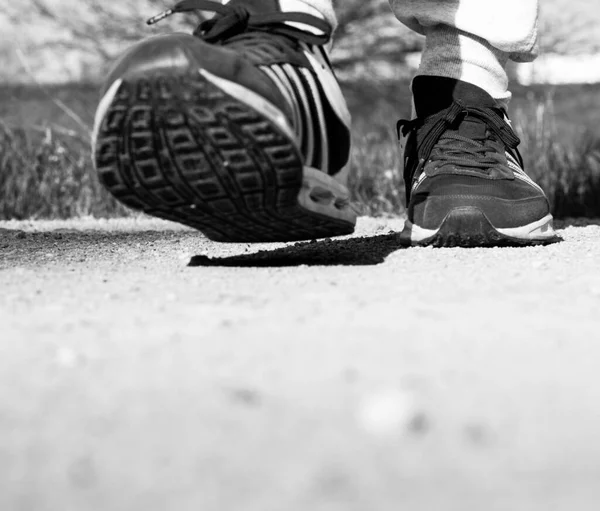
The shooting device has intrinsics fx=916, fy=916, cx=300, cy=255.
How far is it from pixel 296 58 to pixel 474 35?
66 centimetres

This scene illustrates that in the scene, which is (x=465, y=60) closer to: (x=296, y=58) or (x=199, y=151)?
(x=296, y=58)

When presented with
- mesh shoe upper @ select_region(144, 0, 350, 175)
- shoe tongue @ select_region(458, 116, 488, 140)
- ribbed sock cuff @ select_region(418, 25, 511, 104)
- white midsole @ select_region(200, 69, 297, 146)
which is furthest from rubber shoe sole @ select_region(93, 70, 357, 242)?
ribbed sock cuff @ select_region(418, 25, 511, 104)

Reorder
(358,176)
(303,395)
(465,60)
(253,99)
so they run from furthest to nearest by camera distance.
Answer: (358,176) < (465,60) < (253,99) < (303,395)

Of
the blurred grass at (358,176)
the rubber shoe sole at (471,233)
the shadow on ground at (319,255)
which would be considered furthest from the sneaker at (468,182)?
the blurred grass at (358,176)

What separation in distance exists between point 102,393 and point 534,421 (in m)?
0.40

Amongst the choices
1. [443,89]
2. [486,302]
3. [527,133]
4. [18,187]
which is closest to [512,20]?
[443,89]

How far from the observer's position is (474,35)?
207 cm

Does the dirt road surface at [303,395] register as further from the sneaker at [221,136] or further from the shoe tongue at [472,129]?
the shoe tongue at [472,129]

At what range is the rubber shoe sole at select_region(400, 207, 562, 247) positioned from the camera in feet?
6.29

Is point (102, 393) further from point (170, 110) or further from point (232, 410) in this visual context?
point (170, 110)

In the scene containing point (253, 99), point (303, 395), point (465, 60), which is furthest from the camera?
point (465, 60)

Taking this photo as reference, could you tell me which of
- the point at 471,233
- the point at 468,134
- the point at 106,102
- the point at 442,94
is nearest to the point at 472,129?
the point at 468,134

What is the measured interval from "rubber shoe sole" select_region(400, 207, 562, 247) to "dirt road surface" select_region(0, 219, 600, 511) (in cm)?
43

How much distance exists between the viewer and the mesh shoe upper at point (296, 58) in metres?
1.52
